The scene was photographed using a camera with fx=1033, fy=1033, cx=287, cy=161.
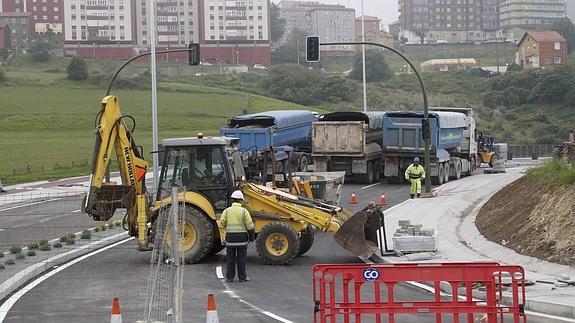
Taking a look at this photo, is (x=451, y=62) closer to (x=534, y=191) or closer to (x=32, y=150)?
(x=32, y=150)

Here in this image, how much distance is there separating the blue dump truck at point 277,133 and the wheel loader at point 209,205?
53.0 feet

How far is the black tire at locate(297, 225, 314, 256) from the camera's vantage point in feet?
72.6

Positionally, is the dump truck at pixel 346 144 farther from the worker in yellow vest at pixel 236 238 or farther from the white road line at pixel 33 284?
the worker in yellow vest at pixel 236 238

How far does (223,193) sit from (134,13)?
117911mm

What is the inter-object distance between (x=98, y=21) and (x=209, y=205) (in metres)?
114

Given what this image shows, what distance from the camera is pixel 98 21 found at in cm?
13150

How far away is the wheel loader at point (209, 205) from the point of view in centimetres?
2133

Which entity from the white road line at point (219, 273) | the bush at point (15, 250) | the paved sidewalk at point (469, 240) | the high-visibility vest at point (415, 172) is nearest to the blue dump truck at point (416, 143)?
the paved sidewalk at point (469, 240)

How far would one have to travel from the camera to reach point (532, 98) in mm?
98375

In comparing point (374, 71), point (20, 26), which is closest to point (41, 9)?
point (20, 26)

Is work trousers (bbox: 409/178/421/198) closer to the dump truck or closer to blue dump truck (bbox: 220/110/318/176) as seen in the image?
blue dump truck (bbox: 220/110/318/176)

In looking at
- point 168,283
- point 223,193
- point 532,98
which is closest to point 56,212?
point 223,193

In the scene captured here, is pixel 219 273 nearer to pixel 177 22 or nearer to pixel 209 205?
pixel 209 205

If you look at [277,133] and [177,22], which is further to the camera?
[177,22]
